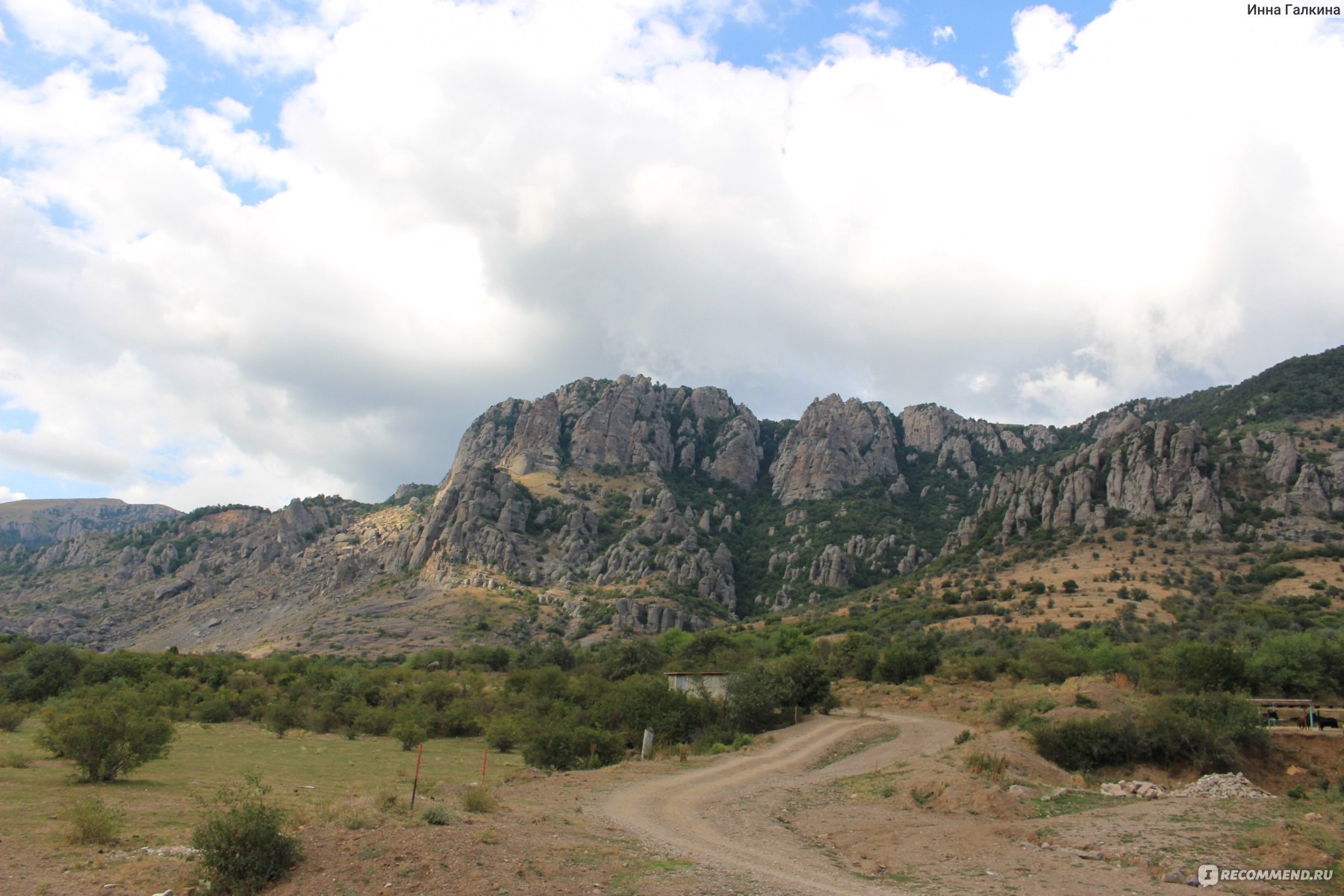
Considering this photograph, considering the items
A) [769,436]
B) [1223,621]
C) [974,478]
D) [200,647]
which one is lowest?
[200,647]

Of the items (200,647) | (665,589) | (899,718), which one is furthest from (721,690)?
(200,647)

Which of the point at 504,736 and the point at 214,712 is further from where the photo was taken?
the point at 214,712

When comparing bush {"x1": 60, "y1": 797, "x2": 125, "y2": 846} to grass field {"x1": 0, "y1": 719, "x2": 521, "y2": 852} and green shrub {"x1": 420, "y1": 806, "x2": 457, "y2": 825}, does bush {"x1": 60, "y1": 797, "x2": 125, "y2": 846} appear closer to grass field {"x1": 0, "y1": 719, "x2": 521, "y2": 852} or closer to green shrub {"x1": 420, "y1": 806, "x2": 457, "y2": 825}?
grass field {"x1": 0, "y1": 719, "x2": 521, "y2": 852}

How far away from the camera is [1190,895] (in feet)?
41.1

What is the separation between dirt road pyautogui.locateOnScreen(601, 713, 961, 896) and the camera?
1395 cm

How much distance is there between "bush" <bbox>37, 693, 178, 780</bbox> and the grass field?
1.99 feet

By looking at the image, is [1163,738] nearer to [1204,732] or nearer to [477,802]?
[1204,732]

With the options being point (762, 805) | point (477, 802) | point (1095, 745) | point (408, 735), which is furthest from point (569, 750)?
point (1095, 745)

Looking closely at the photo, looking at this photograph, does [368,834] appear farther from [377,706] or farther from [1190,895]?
[377,706]

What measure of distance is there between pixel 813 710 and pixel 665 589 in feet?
230

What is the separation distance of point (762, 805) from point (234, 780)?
61.6 ft

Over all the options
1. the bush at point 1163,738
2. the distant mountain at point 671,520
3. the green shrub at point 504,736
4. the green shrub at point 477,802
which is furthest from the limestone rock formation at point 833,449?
the green shrub at point 477,802

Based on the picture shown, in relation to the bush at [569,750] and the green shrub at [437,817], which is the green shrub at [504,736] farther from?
the green shrub at [437,817]

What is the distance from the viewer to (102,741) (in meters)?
23.3
